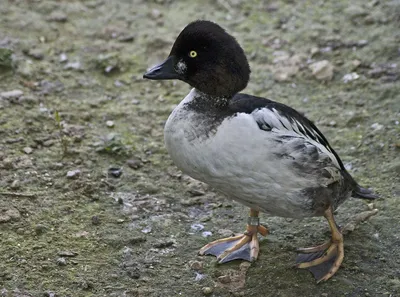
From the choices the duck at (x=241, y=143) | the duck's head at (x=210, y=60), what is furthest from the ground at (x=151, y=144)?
the duck's head at (x=210, y=60)

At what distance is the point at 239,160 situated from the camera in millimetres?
3605

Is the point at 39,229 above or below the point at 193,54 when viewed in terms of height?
below

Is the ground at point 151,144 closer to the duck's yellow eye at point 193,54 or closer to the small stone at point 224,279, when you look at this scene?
the small stone at point 224,279

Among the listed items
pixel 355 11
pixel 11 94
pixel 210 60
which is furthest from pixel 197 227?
pixel 355 11

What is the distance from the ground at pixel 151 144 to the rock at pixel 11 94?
0.02 meters

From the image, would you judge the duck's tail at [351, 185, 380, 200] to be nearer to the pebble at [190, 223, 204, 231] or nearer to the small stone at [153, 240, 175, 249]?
the pebble at [190, 223, 204, 231]

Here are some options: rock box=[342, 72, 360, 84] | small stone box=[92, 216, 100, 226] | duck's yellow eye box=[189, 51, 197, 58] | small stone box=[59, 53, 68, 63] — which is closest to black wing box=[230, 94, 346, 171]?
duck's yellow eye box=[189, 51, 197, 58]

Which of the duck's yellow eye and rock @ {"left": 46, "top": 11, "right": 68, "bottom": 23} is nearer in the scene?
the duck's yellow eye

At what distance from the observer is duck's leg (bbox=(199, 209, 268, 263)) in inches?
162

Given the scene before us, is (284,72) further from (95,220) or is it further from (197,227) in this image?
(95,220)

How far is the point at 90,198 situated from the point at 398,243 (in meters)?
2.12

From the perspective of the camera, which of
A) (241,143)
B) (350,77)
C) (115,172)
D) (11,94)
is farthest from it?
(350,77)

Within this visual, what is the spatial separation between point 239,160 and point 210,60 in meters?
0.65

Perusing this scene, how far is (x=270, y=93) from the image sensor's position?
5.89m
